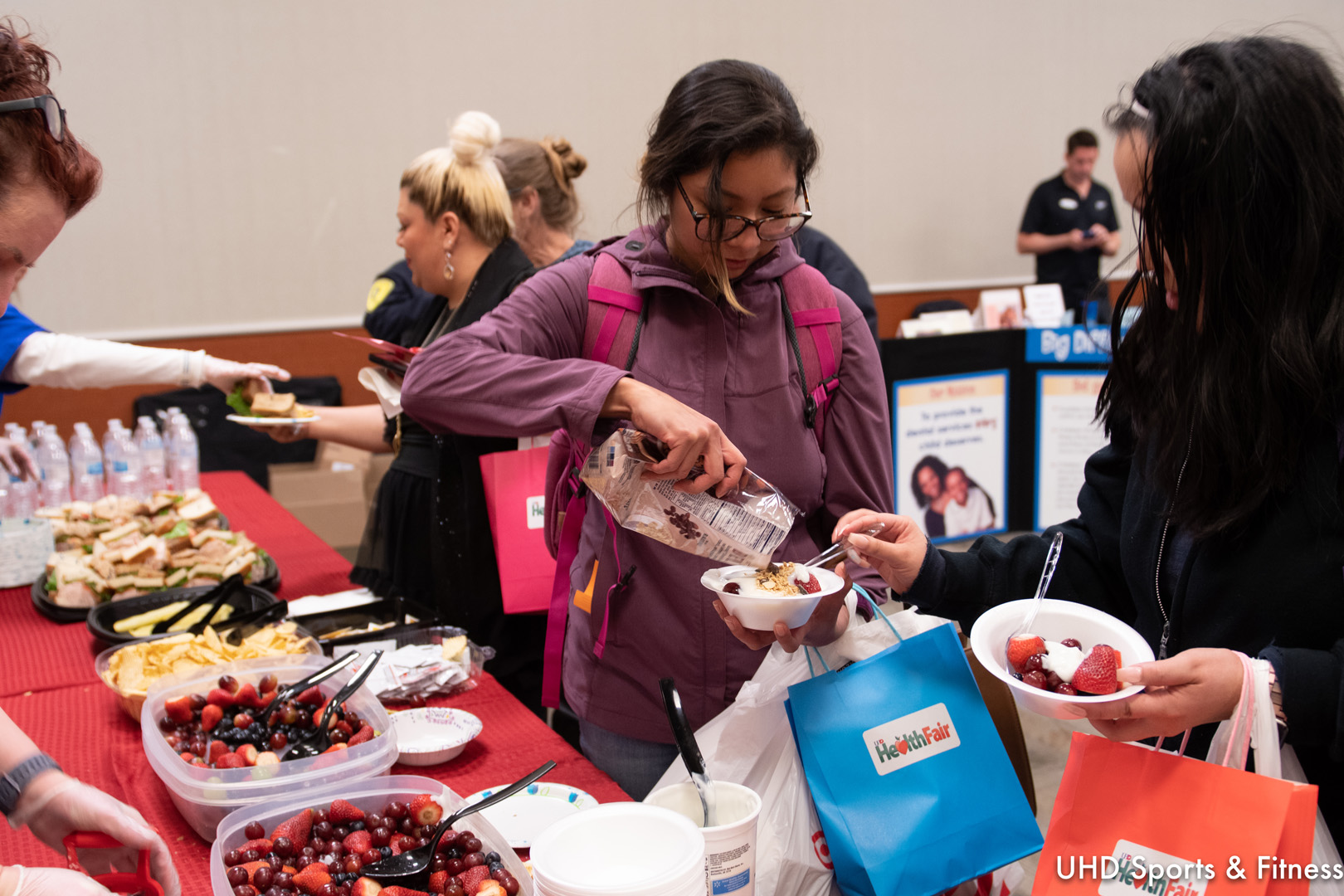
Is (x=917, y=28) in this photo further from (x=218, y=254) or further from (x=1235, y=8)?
(x=218, y=254)

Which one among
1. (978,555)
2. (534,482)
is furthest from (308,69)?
(978,555)

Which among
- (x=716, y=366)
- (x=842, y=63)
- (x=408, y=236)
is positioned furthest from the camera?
(x=842, y=63)

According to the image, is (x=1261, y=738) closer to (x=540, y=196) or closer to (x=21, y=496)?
(x=540, y=196)

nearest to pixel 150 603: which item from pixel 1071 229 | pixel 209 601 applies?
pixel 209 601

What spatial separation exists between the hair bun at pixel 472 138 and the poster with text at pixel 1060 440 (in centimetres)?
368

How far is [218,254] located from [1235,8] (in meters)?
9.65

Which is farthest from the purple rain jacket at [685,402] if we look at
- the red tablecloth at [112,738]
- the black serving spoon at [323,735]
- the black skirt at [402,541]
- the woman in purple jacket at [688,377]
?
the black skirt at [402,541]

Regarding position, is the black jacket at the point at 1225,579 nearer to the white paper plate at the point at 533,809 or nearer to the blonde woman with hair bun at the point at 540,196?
the white paper plate at the point at 533,809

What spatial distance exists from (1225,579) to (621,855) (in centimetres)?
76

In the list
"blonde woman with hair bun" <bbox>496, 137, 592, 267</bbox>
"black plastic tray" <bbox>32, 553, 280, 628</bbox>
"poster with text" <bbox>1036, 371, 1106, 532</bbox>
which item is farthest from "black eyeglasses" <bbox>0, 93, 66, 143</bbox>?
"poster with text" <bbox>1036, 371, 1106, 532</bbox>

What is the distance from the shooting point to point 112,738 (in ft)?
5.67

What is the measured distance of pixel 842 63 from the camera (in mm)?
7777

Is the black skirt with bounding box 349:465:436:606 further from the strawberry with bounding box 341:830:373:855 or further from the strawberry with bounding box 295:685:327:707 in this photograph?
the strawberry with bounding box 341:830:373:855

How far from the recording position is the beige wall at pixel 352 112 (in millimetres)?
5422
